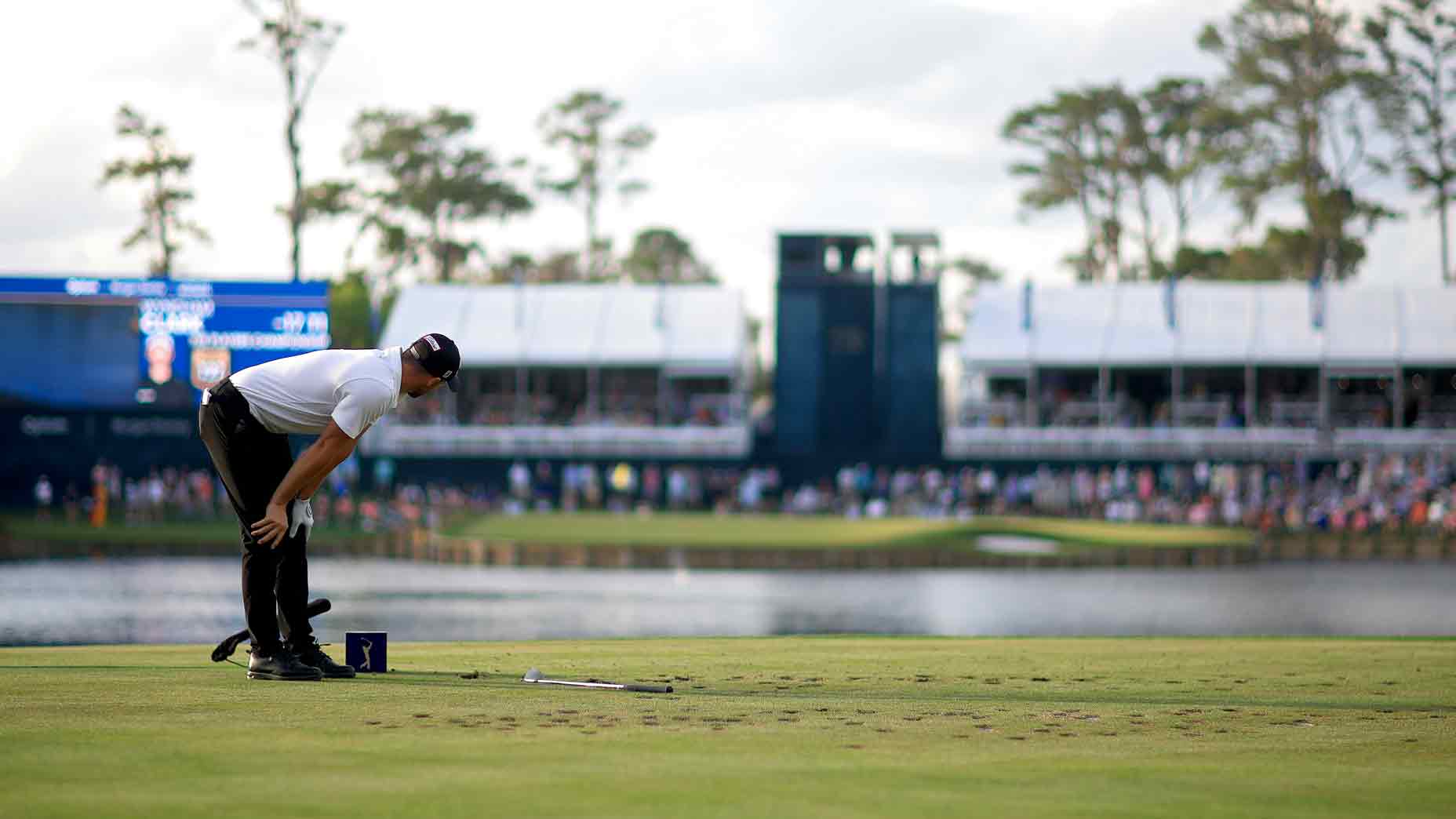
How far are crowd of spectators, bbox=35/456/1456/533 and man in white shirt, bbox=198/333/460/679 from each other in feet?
112

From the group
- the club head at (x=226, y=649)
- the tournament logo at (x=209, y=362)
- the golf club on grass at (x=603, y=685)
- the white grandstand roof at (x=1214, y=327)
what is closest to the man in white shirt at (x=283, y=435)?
the club head at (x=226, y=649)

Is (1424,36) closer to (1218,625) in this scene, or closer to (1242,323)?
(1242,323)

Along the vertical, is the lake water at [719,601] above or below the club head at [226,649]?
below

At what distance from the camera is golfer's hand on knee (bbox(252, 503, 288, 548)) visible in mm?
8453

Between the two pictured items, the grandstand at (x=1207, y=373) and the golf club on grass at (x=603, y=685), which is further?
the grandstand at (x=1207, y=373)

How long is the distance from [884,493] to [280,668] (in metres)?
42.4

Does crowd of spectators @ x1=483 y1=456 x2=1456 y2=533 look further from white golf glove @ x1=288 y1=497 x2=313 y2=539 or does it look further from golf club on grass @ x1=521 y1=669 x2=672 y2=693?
white golf glove @ x1=288 y1=497 x2=313 y2=539

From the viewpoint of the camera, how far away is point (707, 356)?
5575cm

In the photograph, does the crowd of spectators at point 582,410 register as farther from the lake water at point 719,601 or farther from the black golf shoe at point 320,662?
the black golf shoe at point 320,662

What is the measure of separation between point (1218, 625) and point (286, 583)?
15801mm

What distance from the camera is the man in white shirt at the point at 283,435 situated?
848cm

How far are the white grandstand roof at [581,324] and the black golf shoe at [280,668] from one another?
1830 inches

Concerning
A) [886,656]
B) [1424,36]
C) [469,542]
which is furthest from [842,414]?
[886,656]

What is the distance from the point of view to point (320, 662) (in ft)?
29.2
